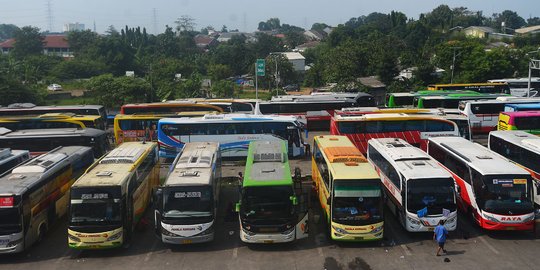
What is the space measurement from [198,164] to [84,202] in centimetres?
380

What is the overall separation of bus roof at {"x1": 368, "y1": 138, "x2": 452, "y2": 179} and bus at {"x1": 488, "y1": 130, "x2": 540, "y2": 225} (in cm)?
391

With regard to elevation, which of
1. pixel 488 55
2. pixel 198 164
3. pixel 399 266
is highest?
pixel 488 55

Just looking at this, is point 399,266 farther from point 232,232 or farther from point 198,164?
point 198,164

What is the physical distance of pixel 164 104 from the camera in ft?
116

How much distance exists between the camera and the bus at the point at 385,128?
1035 inches

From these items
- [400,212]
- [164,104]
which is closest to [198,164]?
[400,212]

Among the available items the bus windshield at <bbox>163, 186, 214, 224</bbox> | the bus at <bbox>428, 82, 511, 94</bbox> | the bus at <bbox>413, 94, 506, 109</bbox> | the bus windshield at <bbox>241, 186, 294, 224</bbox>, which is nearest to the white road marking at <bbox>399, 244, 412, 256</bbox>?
the bus windshield at <bbox>241, 186, 294, 224</bbox>

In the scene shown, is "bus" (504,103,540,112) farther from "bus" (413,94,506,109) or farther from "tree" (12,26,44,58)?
"tree" (12,26,44,58)

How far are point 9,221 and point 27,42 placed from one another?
8984 centimetres

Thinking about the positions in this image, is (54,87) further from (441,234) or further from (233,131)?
(441,234)

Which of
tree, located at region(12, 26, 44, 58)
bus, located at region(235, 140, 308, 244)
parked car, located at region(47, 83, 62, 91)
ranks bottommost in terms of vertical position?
bus, located at region(235, 140, 308, 244)

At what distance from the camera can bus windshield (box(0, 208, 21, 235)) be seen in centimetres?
1368

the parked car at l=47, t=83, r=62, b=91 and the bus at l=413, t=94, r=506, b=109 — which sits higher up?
the parked car at l=47, t=83, r=62, b=91

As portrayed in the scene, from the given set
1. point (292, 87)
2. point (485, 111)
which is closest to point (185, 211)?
point (485, 111)
